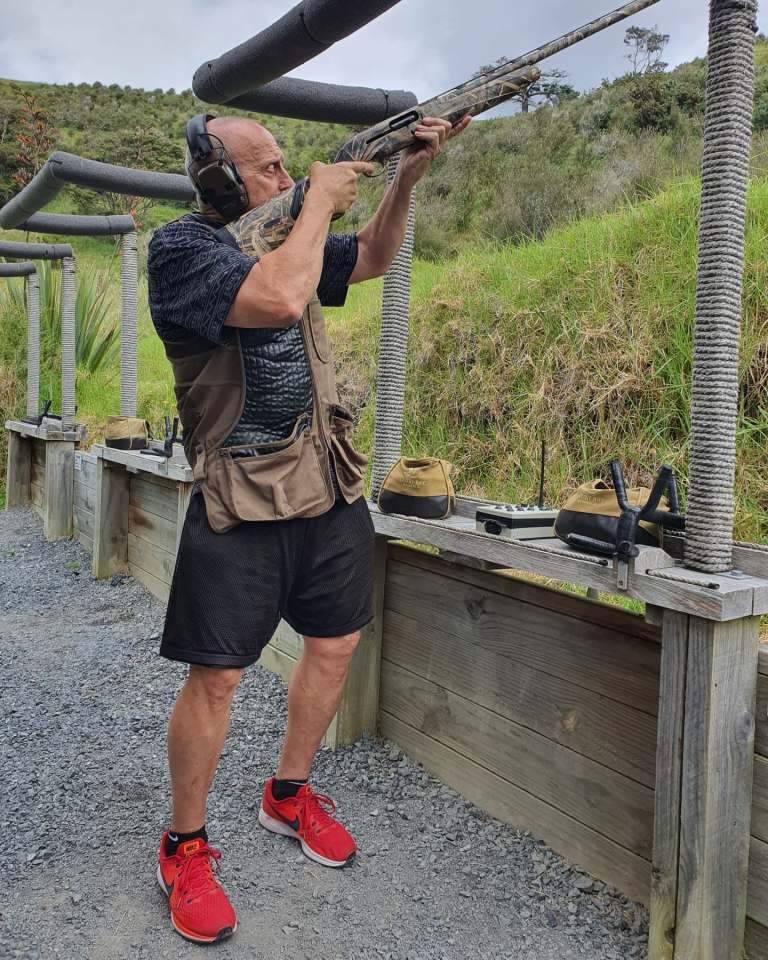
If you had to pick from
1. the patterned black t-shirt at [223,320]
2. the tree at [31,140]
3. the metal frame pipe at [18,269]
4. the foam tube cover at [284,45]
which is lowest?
the patterned black t-shirt at [223,320]

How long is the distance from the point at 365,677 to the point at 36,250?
533cm

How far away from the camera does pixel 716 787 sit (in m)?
1.51

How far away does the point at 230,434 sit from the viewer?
1.90m

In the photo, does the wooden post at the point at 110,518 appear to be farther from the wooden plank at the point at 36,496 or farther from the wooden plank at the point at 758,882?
the wooden plank at the point at 758,882

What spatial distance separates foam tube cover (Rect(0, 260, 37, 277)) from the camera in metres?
7.14

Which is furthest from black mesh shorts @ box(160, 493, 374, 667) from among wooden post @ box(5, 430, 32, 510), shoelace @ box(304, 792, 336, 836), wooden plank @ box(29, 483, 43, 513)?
wooden post @ box(5, 430, 32, 510)

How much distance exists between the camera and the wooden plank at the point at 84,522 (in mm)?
5677

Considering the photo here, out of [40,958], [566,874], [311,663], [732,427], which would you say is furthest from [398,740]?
[732,427]

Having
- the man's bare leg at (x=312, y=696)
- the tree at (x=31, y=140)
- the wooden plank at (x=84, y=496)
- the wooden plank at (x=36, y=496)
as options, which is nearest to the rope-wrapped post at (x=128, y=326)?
the wooden plank at (x=84, y=496)

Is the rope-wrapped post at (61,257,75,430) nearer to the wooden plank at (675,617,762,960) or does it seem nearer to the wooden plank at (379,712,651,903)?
the wooden plank at (379,712,651,903)

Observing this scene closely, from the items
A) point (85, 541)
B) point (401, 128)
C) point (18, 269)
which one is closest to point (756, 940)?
point (401, 128)

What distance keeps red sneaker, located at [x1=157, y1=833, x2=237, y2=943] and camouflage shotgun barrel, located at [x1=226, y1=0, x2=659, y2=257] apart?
1.41 meters

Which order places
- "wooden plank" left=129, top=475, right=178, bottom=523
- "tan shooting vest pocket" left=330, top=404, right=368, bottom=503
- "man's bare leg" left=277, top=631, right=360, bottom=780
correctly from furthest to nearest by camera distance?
"wooden plank" left=129, top=475, right=178, bottom=523
"man's bare leg" left=277, top=631, right=360, bottom=780
"tan shooting vest pocket" left=330, top=404, right=368, bottom=503

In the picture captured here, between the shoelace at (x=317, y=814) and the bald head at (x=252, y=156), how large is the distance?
1.54 metres
